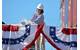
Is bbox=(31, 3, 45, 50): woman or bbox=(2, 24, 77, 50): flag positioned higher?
bbox=(31, 3, 45, 50): woman

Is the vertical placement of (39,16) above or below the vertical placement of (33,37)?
above

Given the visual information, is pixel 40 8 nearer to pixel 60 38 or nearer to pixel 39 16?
pixel 39 16

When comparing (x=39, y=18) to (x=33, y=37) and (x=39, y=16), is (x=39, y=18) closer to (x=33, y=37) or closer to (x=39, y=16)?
(x=39, y=16)

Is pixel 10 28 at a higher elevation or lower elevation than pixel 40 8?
lower

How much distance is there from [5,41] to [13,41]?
0.22 feet

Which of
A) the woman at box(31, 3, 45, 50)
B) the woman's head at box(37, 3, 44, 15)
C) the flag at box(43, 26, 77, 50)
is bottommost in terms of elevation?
the flag at box(43, 26, 77, 50)

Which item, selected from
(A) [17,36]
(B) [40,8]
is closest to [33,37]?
(A) [17,36]

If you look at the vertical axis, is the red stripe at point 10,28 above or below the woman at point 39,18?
below

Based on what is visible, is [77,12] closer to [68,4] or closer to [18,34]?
[68,4]

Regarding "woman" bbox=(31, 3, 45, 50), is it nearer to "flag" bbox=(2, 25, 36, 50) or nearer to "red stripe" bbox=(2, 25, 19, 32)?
"flag" bbox=(2, 25, 36, 50)

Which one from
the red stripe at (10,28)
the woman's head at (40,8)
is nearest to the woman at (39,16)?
the woman's head at (40,8)

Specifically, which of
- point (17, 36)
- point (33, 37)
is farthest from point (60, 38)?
point (17, 36)

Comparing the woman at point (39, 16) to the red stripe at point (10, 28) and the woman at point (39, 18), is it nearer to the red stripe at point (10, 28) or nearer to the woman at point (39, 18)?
the woman at point (39, 18)

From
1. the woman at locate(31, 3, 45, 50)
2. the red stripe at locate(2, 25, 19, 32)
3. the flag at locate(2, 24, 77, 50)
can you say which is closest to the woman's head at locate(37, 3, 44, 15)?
the woman at locate(31, 3, 45, 50)
